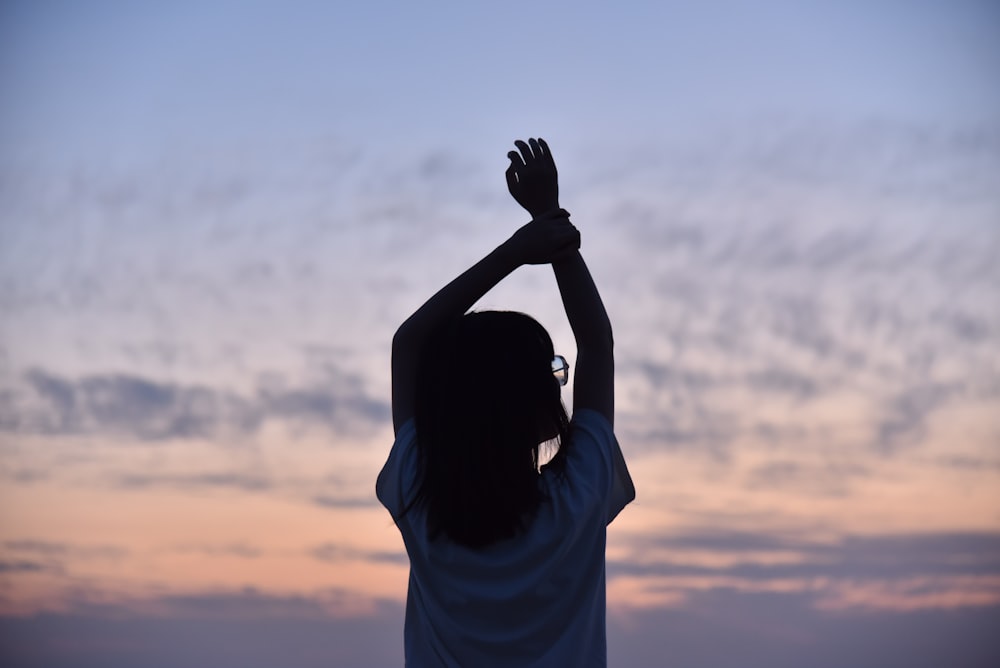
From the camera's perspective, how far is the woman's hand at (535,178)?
2895 mm

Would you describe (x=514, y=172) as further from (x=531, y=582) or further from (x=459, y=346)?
(x=531, y=582)

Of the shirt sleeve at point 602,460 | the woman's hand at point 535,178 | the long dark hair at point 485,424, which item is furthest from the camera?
the woman's hand at point 535,178

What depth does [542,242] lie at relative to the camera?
2.61 m

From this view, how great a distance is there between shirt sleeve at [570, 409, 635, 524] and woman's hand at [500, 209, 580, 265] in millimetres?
446

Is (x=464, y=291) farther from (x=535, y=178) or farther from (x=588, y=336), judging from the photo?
(x=535, y=178)

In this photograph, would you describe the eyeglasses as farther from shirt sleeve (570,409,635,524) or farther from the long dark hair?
shirt sleeve (570,409,635,524)

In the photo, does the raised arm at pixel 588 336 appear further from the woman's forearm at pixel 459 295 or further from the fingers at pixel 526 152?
the fingers at pixel 526 152

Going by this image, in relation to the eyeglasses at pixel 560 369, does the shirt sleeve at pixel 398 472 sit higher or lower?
lower

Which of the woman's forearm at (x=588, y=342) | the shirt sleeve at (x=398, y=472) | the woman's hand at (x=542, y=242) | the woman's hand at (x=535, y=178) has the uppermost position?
the woman's hand at (x=535, y=178)

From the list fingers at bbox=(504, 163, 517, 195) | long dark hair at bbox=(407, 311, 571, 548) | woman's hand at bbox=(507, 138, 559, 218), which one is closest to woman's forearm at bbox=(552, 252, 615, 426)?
long dark hair at bbox=(407, 311, 571, 548)

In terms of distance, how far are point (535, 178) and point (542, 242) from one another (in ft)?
1.20

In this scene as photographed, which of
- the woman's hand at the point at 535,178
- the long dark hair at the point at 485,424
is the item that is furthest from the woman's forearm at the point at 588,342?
the woman's hand at the point at 535,178

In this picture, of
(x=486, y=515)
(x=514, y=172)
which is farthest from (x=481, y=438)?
(x=514, y=172)

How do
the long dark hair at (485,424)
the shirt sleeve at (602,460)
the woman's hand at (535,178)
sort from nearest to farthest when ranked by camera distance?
the long dark hair at (485,424), the shirt sleeve at (602,460), the woman's hand at (535,178)
